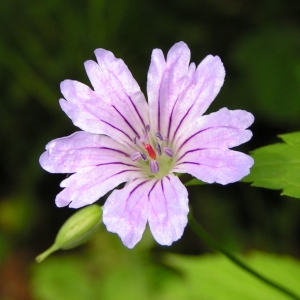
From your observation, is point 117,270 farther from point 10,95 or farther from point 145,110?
point 145,110

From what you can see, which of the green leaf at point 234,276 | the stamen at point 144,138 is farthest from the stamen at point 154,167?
the green leaf at point 234,276

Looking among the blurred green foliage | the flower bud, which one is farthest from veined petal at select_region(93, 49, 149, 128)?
the blurred green foliage

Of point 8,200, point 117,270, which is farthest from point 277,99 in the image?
point 8,200

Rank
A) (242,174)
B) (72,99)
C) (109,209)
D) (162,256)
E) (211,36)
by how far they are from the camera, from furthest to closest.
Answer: (211,36) → (162,256) → (72,99) → (109,209) → (242,174)

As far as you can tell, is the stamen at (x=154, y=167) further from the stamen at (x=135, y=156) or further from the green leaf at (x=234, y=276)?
the green leaf at (x=234, y=276)

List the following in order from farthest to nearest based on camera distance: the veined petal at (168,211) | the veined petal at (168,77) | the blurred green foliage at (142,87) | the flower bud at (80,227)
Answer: the blurred green foliage at (142,87), the flower bud at (80,227), the veined petal at (168,77), the veined petal at (168,211)

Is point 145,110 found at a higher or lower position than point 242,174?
higher

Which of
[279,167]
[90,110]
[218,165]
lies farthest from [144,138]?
[279,167]

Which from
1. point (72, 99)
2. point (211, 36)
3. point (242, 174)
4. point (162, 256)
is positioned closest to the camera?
point (242, 174)

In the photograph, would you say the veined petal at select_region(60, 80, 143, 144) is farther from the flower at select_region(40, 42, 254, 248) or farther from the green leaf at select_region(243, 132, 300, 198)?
the green leaf at select_region(243, 132, 300, 198)
